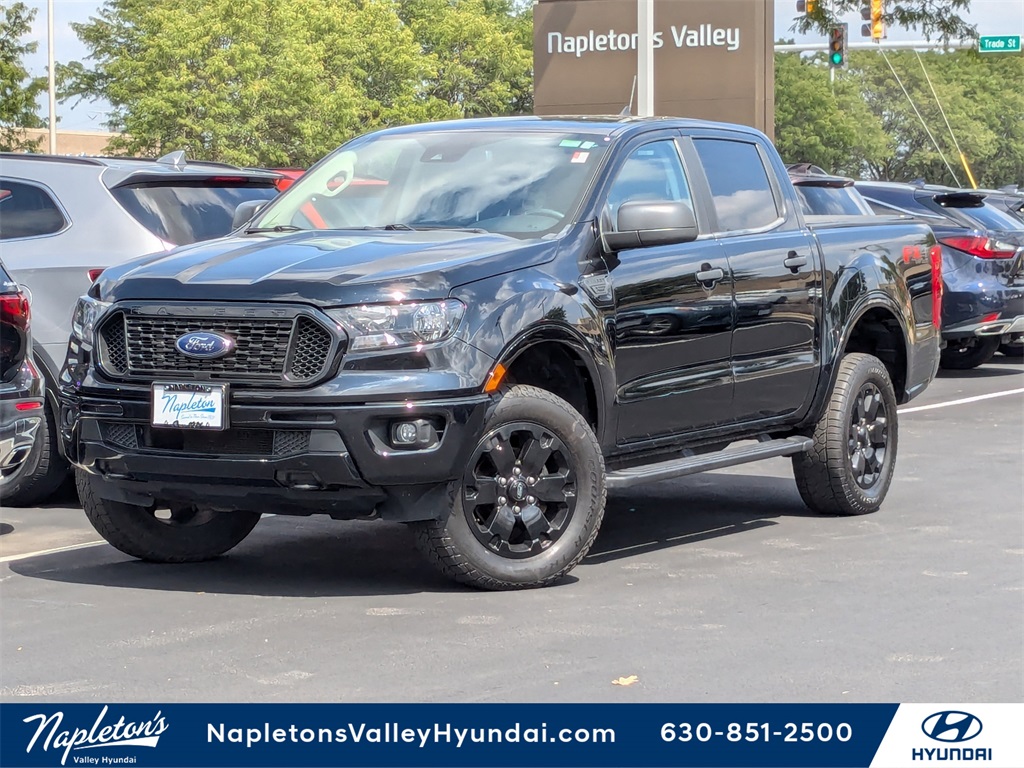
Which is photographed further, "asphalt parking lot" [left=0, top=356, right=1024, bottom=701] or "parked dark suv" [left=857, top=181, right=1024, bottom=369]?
"parked dark suv" [left=857, top=181, right=1024, bottom=369]

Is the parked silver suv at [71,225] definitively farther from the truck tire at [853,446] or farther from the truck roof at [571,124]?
the truck tire at [853,446]

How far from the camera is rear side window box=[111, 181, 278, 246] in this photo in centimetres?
928

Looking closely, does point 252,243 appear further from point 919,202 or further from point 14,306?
point 919,202

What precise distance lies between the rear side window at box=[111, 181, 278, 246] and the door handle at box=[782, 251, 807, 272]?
302 cm

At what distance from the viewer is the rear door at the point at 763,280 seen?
8.05m

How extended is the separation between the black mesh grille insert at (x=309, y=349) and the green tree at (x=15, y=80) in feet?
124

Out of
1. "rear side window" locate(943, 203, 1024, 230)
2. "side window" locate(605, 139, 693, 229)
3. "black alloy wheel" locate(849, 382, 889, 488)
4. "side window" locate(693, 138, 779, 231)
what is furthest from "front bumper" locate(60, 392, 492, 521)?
"rear side window" locate(943, 203, 1024, 230)

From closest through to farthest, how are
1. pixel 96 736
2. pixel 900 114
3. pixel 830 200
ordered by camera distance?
pixel 96 736
pixel 830 200
pixel 900 114

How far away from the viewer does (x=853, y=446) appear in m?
8.99

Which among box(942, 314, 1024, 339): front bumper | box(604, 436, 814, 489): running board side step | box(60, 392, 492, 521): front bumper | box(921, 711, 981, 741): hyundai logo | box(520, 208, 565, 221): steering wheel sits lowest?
box(942, 314, 1024, 339): front bumper

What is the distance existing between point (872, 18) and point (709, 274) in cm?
2297

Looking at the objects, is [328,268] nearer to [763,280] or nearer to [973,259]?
[763,280]

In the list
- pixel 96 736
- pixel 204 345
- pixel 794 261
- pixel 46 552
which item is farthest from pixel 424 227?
pixel 96 736

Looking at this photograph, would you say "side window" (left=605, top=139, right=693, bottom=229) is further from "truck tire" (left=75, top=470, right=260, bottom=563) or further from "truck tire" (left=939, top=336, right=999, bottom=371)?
"truck tire" (left=939, top=336, right=999, bottom=371)
